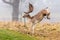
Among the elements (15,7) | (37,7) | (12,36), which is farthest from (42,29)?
(12,36)

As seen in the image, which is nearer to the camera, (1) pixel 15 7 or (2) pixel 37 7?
(2) pixel 37 7

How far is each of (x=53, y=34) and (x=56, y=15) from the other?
201 cm

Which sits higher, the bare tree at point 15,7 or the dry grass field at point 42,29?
the bare tree at point 15,7

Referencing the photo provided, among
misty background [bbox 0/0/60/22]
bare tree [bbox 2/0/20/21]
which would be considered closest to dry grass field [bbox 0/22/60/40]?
misty background [bbox 0/0/60/22]

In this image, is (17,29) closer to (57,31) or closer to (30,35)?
(30,35)

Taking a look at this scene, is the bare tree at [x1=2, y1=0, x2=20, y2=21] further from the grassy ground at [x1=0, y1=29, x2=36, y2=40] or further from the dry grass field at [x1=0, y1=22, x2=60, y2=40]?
the grassy ground at [x1=0, y1=29, x2=36, y2=40]

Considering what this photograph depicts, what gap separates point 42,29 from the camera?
35.0ft

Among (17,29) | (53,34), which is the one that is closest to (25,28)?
(17,29)

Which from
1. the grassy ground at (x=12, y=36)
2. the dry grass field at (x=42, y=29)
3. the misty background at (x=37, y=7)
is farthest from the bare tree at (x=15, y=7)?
the grassy ground at (x=12, y=36)

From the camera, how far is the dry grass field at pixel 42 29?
9.91 meters

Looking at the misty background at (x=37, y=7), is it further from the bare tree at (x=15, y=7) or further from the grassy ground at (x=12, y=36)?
the grassy ground at (x=12, y=36)

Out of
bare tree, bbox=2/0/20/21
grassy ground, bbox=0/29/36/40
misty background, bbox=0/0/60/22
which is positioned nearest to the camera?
grassy ground, bbox=0/29/36/40

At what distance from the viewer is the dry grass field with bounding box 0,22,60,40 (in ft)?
32.5

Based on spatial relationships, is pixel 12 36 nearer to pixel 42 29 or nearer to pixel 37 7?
pixel 42 29
